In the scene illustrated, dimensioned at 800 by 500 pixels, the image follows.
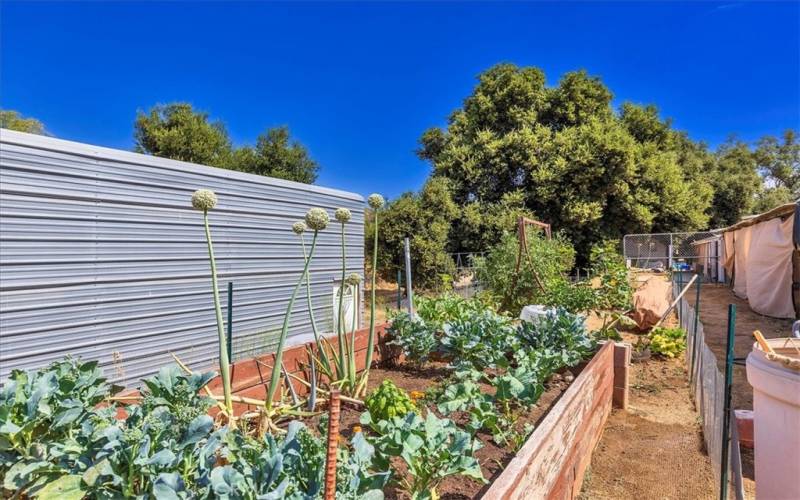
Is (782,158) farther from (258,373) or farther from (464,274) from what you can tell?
(258,373)

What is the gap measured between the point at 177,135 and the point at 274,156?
123 inches

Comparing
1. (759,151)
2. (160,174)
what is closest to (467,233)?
(160,174)

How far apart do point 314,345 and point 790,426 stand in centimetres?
219

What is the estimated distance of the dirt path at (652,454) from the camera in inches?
90.5

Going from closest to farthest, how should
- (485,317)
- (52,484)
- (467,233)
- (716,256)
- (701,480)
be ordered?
(52,484) < (701,480) < (485,317) < (467,233) < (716,256)

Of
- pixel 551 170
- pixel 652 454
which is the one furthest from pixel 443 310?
pixel 551 170

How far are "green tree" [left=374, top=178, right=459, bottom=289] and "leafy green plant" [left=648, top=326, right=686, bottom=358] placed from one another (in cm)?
638

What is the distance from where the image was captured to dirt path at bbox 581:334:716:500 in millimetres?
2299

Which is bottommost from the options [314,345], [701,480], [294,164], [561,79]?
[701,480]

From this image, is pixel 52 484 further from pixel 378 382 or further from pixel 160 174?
pixel 160 174

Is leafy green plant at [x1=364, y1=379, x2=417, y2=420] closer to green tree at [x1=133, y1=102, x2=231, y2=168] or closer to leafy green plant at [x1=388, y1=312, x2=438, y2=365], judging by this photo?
leafy green plant at [x1=388, y1=312, x2=438, y2=365]

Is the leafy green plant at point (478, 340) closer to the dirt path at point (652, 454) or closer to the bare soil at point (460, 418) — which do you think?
the bare soil at point (460, 418)

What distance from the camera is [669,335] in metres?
5.31

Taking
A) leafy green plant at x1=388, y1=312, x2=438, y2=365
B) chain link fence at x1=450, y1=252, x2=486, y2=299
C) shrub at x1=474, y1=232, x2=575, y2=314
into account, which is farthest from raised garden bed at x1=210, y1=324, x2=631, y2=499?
chain link fence at x1=450, y1=252, x2=486, y2=299
